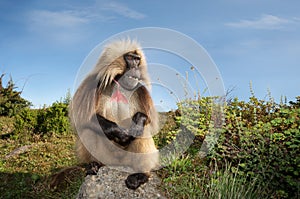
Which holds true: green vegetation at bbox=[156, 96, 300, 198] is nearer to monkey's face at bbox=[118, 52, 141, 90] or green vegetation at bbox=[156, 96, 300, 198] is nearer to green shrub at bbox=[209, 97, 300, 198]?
green shrub at bbox=[209, 97, 300, 198]

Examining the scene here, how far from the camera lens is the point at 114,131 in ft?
11.4

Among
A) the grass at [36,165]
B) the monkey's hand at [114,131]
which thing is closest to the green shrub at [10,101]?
the grass at [36,165]

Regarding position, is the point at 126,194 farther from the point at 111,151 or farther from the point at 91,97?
the point at 91,97

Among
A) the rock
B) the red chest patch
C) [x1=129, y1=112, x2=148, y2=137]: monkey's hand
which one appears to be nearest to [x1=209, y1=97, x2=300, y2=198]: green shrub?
the rock

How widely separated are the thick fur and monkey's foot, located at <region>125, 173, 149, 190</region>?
0.07 m

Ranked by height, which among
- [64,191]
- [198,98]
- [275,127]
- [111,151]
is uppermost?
[198,98]

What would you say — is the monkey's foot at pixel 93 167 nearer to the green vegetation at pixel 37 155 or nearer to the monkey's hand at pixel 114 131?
the monkey's hand at pixel 114 131

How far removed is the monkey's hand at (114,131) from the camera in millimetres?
3447

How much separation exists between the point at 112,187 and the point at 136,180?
285 millimetres

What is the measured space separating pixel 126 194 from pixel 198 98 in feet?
9.74

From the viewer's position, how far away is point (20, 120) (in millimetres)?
9031

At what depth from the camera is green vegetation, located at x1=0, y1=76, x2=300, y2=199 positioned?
4.21 meters

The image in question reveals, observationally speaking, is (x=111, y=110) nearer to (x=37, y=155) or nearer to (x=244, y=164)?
(x=244, y=164)

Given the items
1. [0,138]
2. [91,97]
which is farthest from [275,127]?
[0,138]
